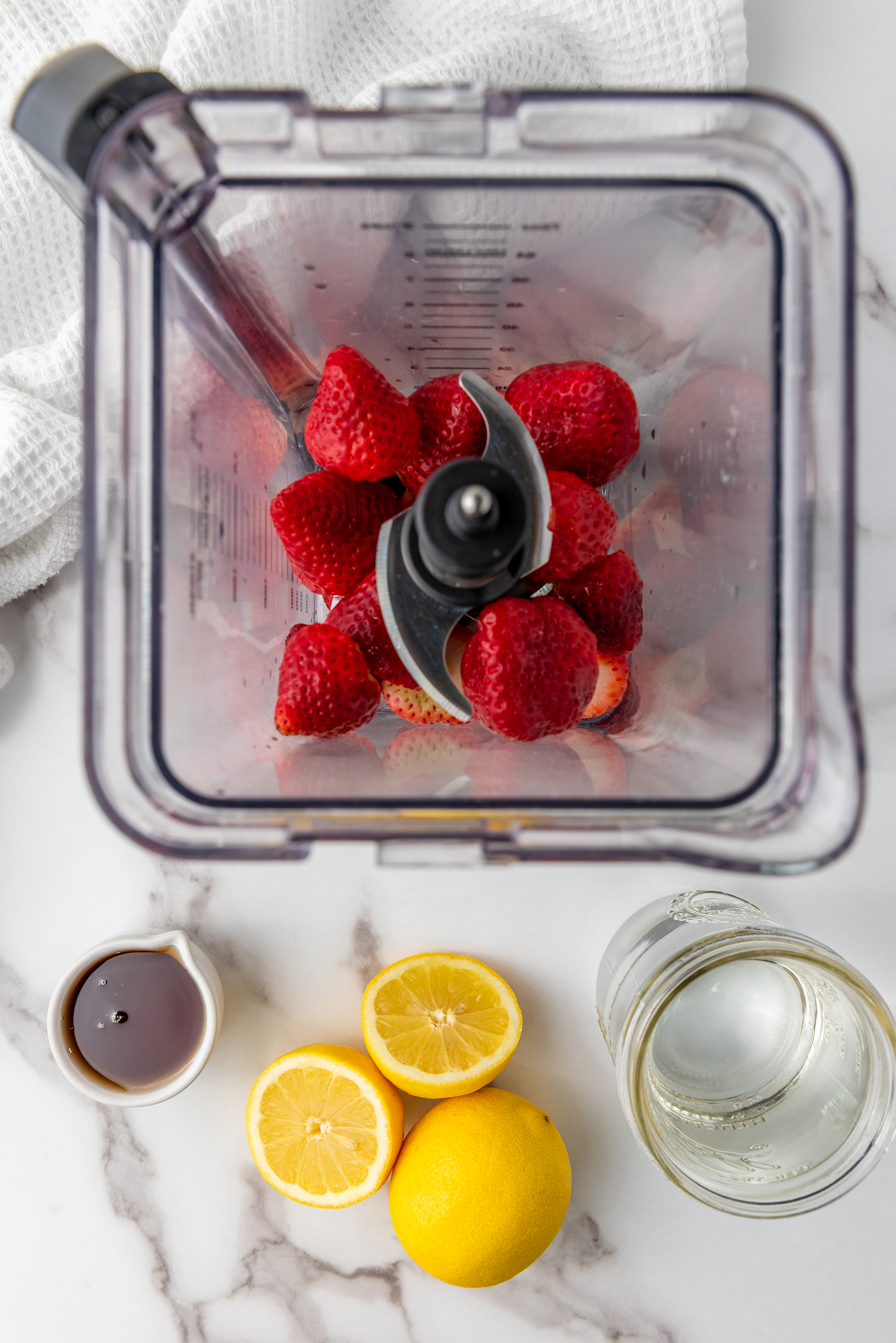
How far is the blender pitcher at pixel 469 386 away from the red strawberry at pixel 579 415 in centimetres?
4

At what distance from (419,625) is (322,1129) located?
1.18 feet

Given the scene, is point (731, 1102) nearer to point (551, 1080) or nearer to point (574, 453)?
point (551, 1080)

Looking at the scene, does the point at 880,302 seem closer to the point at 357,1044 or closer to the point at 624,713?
the point at 624,713

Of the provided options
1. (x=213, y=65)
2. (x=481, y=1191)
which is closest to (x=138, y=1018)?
(x=481, y=1191)

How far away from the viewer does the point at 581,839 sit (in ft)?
1.31

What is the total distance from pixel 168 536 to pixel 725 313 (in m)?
0.31

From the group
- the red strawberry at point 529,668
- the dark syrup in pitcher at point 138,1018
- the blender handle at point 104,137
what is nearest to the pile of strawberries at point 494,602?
the red strawberry at point 529,668

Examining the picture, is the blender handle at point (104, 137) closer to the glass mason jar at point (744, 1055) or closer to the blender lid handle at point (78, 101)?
the blender lid handle at point (78, 101)

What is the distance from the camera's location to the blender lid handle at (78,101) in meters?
0.40

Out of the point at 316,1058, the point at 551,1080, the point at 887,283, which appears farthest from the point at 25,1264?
the point at 887,283

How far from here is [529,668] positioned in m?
0.46

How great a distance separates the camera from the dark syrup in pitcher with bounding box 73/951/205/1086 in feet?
1.99

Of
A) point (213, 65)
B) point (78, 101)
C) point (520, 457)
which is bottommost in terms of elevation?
point (520, 457)

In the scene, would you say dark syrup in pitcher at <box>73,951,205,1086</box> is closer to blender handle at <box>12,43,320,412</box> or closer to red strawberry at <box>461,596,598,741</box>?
red strawberry at <box>461,596,598,741</box>
